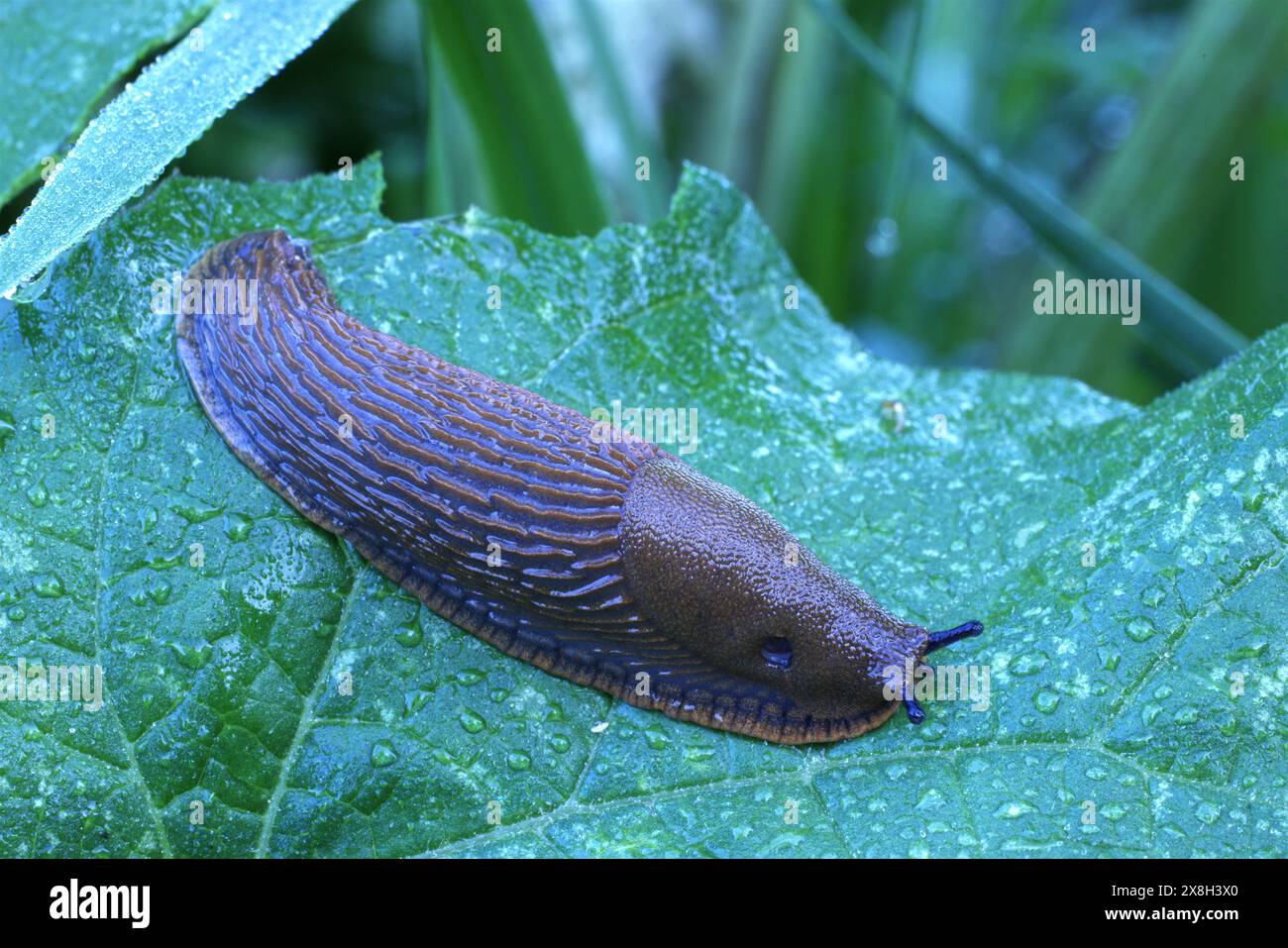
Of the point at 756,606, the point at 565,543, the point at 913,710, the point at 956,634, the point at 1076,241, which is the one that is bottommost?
the point at 913,710

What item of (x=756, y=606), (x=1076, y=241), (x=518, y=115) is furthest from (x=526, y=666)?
(x=1076, y=241)

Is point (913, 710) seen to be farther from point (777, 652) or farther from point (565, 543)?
point (565, 543)

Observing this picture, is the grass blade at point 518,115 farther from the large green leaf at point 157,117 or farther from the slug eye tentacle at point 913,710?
the slug eye tentacle at point 913,710

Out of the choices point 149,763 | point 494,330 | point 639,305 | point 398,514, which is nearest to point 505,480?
point 398,514

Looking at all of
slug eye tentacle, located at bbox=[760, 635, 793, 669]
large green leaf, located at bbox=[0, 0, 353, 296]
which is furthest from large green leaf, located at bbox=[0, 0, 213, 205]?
slug eye tentacle, located at bbox=[760, 635, 793, 669]

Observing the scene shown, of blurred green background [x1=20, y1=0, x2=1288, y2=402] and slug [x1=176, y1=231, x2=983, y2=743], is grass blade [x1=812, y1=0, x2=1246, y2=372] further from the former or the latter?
slug [x1=176, y1=231, x2=983, y2=743]

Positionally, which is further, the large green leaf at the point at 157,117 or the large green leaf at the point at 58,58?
the large green leaf at the point at 58,58

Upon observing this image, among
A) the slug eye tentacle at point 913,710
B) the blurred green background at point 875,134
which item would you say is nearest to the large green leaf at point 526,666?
the slug eye tentacle at point 913,710
